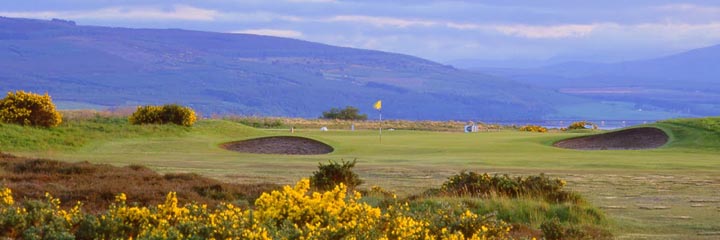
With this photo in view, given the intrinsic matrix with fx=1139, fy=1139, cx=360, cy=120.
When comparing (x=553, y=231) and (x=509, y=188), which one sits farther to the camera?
(x=509, y=188)

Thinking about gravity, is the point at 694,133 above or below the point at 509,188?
above

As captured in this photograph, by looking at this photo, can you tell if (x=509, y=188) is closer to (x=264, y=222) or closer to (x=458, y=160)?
(x=264, y=222)

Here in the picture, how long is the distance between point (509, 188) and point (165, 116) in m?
25.7

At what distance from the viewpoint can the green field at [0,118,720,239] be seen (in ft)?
58.3

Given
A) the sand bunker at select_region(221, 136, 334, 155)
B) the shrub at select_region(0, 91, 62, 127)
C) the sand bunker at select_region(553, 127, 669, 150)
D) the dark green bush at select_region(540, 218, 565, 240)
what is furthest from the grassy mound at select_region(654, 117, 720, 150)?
the dark green bush at select_region(540, 218, 565, 240)

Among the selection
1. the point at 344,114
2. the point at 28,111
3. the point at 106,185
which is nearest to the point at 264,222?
the point at 106,185

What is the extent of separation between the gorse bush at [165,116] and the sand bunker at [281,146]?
396cm

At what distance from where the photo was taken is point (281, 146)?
38.3 m

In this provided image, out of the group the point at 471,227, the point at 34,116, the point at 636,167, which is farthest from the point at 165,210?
the point at 34,116

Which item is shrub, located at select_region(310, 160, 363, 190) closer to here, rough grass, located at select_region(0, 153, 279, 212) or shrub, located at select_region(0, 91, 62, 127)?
rough grass, located at select_region(0, 153, 279, 212)

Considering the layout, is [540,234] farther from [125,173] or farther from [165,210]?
[125,173]

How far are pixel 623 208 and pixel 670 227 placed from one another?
248 centimetres

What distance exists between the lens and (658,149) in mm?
36625

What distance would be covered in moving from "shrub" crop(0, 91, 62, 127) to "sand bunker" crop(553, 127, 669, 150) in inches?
692
